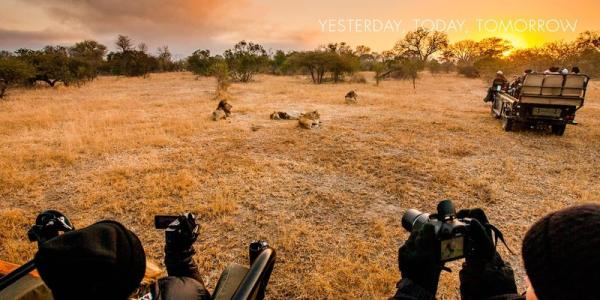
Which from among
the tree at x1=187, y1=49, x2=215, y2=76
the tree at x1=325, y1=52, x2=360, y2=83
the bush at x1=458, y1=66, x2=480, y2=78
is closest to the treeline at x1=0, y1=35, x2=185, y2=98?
the tree at x1=187, y1=49, x2=215, y2=76

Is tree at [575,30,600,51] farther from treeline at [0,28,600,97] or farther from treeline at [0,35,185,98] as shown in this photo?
treeline at [0,35,185,98]

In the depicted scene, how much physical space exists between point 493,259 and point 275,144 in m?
6.76

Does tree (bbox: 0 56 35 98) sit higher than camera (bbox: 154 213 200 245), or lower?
higher

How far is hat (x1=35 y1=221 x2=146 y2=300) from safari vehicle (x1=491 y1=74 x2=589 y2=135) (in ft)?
32.9

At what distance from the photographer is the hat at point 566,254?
2.40 ft

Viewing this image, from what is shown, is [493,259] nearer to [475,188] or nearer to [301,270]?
[301,270]

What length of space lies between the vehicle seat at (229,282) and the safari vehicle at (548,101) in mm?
9421

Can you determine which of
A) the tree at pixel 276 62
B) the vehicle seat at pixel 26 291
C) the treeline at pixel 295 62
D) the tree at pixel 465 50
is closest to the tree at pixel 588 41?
the treeline at pixel 295 62

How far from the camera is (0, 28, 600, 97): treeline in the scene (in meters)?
23.7

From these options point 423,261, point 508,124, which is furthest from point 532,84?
point 423,261

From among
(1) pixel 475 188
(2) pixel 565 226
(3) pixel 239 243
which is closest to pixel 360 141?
(1) pixel 475 188

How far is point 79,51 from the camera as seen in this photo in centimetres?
4631

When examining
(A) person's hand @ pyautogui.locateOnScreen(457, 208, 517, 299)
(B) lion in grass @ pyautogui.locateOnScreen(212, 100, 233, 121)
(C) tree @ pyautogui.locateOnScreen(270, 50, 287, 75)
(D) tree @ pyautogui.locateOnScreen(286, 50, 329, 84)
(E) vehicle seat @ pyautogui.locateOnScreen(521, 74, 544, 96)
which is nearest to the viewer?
(A) person's hand @ pyautogui.locateOnScreen(457, 208, 517, 299)

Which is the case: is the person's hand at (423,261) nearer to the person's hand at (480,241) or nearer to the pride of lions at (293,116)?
the person's hand at (480,241)
